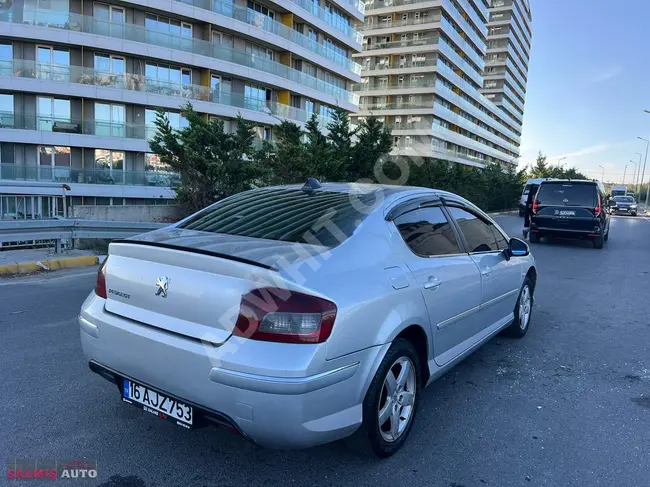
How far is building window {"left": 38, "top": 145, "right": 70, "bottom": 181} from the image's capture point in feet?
79.2

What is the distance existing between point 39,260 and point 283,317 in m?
7.40

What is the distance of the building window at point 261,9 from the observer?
101 feet

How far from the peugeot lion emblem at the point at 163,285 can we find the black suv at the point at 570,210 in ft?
43.5

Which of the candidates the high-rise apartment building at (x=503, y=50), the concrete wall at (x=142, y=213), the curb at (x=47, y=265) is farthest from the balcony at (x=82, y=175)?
the high-rise apartment building at (x=503, y=50)

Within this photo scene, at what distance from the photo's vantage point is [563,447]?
2.92m

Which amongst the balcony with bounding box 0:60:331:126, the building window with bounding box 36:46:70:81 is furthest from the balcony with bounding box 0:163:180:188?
the building window with bounding box 36:46:70:81

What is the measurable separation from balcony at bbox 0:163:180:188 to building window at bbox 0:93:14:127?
8.05 feet

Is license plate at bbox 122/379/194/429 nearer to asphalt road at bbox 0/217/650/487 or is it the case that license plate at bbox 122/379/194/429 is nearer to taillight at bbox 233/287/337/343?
asphalt road at bbox 0/217/650/487

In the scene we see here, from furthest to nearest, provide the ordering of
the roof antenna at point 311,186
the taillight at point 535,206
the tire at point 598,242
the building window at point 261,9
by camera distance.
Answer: the building window at point 261,9, the taillight at point 535,206, the tire at point 598,242, the roof antenna at point 311,186

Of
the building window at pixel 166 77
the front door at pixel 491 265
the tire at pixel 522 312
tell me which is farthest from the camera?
the building window at pixel 166 77

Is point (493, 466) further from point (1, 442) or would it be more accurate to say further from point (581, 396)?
point (1, 442)

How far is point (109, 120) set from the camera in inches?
1018

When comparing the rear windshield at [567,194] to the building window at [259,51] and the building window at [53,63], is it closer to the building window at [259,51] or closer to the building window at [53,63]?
the building window at [259,51]

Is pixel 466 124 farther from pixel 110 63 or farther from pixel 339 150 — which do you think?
pixel 339 150
